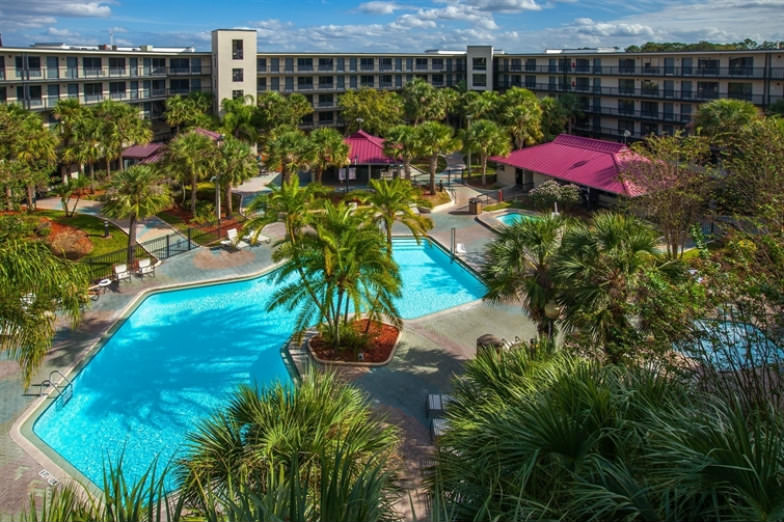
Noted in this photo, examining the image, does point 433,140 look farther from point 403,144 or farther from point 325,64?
point 325,64

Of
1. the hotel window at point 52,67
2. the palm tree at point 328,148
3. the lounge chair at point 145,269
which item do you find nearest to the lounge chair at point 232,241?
the lounge chair at point 145,269

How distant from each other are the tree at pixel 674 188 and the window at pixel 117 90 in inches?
1809

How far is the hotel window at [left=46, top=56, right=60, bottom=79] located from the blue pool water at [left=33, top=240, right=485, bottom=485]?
1253 inches

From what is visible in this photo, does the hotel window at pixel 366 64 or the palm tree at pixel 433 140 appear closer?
the palm tree at pixel 433 140

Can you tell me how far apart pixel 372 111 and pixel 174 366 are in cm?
4125

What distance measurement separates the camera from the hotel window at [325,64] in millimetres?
72000

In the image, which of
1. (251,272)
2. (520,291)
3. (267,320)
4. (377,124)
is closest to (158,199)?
(251,272)

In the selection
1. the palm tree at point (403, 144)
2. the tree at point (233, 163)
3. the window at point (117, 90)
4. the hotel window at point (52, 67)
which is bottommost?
the tree at point (233, 163)

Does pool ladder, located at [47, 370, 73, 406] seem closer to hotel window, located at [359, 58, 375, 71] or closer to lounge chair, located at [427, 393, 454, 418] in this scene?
lounge chair, located at [427, 393, 454, 418]

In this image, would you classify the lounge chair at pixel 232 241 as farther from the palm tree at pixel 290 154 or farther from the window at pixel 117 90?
the window at pixel 117 90

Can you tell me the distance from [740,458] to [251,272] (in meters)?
25.1

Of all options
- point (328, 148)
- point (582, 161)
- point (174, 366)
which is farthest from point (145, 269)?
point (582, 161)

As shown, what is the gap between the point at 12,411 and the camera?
17.7m

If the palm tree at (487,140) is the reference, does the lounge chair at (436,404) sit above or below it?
below
